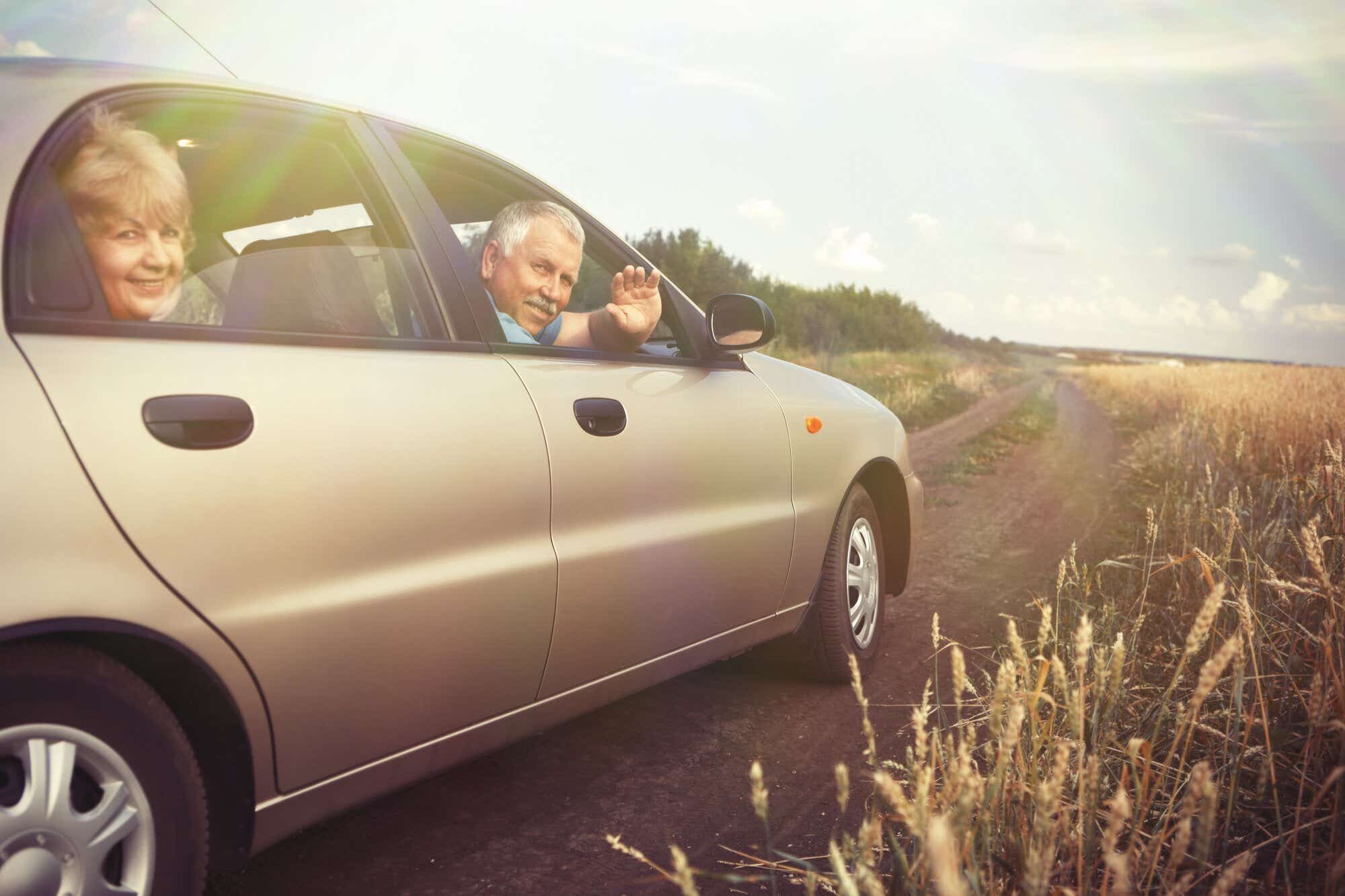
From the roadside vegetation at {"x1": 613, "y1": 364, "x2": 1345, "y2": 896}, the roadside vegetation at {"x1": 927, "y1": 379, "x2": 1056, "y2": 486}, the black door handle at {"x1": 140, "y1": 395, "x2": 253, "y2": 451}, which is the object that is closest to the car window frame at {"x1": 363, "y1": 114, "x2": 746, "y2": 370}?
the black door handle at {"x1": 140, "y1": 395, "x2": 253, "y2": 451}

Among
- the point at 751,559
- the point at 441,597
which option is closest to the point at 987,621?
the point at 751,559

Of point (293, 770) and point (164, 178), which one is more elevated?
point (164, 178)

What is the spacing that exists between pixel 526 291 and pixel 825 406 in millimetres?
1218

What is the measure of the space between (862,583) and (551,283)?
1748mm

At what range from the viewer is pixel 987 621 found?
464 cm

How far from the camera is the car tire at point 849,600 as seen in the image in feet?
12.0

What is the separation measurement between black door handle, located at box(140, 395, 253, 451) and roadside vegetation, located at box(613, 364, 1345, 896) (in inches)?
38.0

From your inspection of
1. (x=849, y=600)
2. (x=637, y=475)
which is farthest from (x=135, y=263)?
(x=849, y=600)

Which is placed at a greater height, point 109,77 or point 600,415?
point 109,77

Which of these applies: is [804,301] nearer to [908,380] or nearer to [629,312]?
[908,380]

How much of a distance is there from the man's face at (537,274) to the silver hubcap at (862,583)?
1.48m

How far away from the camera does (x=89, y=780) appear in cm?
155

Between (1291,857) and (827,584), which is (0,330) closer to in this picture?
(1291,857)

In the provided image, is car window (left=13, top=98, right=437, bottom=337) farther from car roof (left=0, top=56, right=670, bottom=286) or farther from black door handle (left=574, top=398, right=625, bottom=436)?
black door handle (left=574, top=398, right=625, bottom=436)
